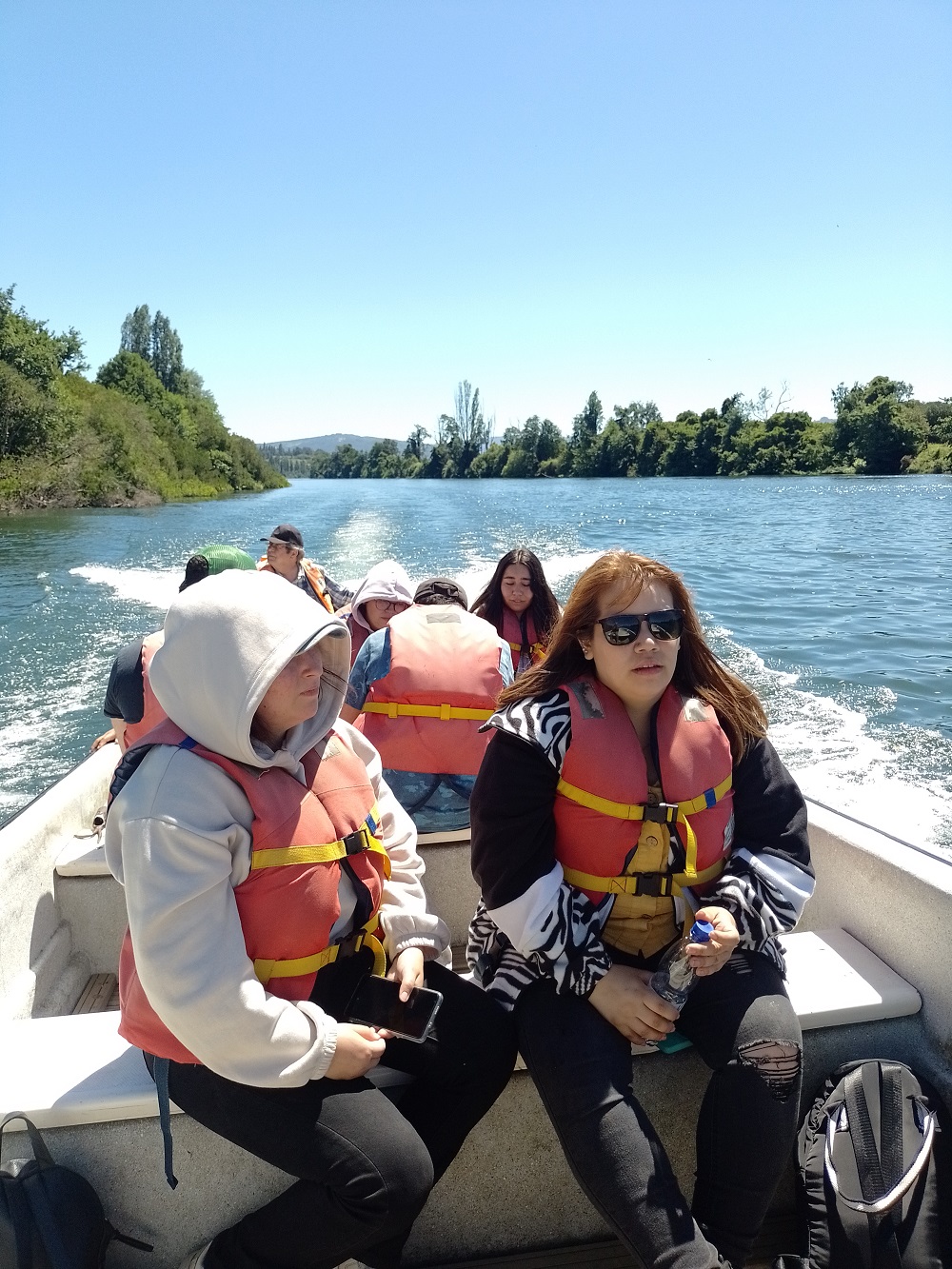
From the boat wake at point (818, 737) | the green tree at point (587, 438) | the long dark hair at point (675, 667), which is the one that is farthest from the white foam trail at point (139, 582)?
the green tree at point (587, 438)

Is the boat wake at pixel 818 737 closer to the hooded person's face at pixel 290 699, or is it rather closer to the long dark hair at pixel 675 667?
the long dark hair at pixel 675 667

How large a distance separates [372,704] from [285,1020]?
1.23 meters

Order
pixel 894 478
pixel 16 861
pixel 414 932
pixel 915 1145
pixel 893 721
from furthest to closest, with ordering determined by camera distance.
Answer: pixel 894 478 < pixel 893 721 < pixel 16 861 < pixel 414 932 < pixel 915 1145

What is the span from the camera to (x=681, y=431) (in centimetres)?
5725

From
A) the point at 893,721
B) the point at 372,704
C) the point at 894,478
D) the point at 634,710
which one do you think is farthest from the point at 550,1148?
the point at 894,478

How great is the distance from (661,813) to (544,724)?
244 mm

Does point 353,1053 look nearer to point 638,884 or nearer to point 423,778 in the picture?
point 638,884

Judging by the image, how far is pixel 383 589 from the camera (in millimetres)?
3277

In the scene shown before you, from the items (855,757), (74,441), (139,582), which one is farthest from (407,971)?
(74,441)

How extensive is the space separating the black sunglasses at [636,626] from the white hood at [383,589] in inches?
73.1

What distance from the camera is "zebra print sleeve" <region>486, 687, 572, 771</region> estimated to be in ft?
4.73

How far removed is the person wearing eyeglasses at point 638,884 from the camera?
4.13 feet

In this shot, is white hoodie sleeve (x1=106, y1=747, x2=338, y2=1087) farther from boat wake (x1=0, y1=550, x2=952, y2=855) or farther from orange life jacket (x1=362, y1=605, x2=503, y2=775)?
boat wake (x1=0, y1=550, x2=952, y2=855)

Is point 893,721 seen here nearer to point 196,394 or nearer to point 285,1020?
point 285,1020
